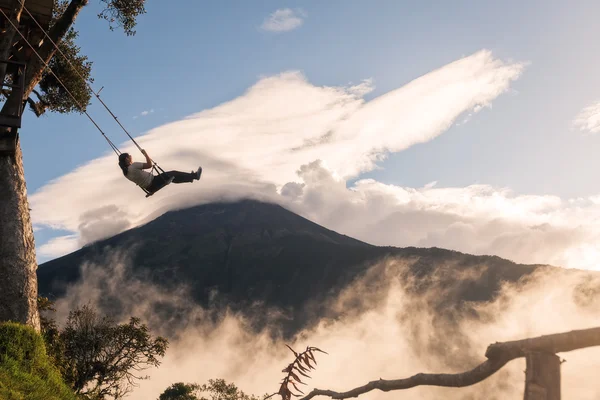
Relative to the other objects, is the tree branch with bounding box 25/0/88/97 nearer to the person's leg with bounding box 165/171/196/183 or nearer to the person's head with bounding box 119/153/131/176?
the person's head with bounding box 119/153/131/176

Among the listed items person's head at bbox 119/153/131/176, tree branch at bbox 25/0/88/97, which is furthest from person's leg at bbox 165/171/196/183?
tree branch at bbox 25/0/88/97

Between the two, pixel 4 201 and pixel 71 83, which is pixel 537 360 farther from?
pixel 71 83

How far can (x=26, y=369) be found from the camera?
12852 mm

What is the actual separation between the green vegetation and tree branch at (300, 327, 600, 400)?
11.1 metres

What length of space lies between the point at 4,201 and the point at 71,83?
1132 cm

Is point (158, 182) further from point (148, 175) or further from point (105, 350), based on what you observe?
point (105, 350)

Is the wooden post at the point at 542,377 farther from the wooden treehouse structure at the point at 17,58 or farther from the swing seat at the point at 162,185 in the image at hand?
the wooden treehouse structure at the point at 17,58

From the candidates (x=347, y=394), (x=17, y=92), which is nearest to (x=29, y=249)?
(x=17, y=92)

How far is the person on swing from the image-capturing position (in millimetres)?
15461

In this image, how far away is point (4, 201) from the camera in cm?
1717

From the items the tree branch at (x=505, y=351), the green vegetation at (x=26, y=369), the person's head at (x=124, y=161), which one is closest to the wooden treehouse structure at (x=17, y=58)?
the person's head at (x=124, y=161)

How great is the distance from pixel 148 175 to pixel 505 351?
14808 mm

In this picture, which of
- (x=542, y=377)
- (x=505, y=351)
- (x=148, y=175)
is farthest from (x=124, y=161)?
(x=542, y=377)

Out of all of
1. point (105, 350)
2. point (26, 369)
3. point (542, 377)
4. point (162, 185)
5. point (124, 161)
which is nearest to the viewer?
point (542, 377)
